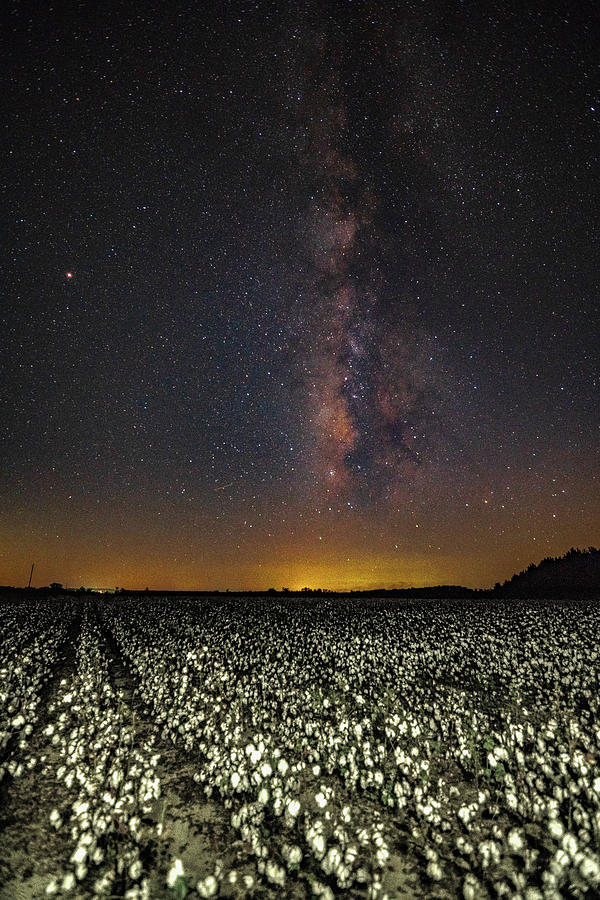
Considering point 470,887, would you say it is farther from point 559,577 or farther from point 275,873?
point 559,577

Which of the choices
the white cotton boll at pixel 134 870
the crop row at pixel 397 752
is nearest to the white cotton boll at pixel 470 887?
the crop row at pixel 397 752

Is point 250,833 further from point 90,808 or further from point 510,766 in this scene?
point 510,766

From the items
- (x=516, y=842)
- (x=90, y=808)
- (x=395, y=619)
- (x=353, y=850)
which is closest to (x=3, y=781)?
(x=90, y=808)

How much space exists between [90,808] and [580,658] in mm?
15739

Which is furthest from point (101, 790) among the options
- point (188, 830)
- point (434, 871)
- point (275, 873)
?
point (434, 871)

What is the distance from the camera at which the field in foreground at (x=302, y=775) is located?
5.24 metres

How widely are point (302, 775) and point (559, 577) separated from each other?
73333 millimetres

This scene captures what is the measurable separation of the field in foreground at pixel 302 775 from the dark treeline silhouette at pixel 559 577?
5201cm

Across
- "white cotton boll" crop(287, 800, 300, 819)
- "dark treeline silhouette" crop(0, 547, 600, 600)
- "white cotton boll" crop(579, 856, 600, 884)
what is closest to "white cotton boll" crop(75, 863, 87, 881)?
"white cotton boll" crop(287, 800, 300, 819)

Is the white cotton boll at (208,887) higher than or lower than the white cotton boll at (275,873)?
higher

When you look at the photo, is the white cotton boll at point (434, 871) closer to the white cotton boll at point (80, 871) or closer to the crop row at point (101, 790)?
the crop row at point (101, 790)

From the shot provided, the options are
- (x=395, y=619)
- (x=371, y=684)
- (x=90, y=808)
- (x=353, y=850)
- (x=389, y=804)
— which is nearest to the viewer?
(x=353, y=850)

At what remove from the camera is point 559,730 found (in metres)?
9.29

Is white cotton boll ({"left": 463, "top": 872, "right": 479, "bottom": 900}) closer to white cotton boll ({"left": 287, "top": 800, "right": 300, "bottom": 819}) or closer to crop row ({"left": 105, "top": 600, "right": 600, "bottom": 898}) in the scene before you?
crop row ({"left": 105, "top": 600, "right": 600, "bottom": 898})
